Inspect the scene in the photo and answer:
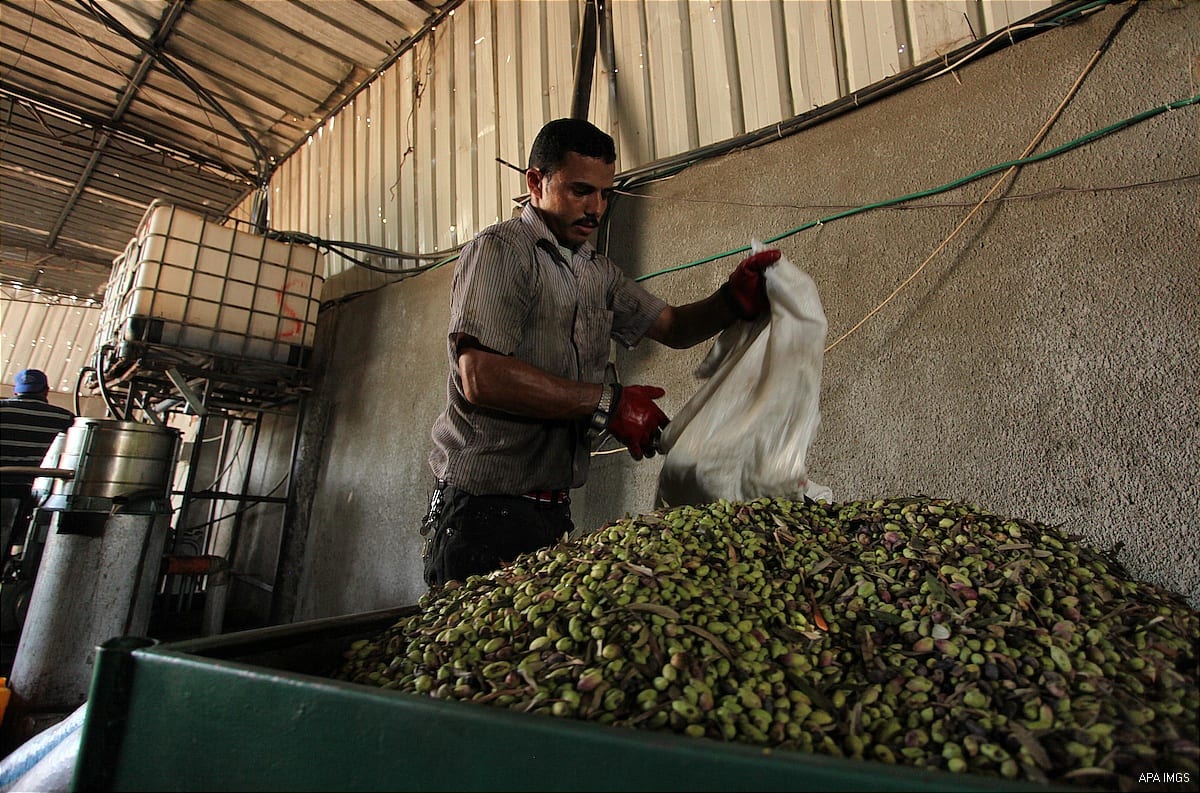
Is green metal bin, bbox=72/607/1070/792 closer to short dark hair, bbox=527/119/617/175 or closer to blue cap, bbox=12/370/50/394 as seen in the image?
short dark hair, bbox=527/119/617/175

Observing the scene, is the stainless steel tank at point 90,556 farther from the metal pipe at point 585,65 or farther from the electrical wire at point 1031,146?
the electrical wire at point 1031,146

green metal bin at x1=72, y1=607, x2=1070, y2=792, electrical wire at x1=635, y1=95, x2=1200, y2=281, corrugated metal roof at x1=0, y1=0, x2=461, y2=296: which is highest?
corrugated metal roof at x1=0, y1=0, x2=461, y2=296

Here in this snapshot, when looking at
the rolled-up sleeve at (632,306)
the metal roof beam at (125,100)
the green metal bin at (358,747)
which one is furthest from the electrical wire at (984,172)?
the metal roof beam at (125,100)

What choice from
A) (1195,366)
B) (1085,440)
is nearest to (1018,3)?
(1195,366)

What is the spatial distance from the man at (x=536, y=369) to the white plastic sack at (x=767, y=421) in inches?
4.7

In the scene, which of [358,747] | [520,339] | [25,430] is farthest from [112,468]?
[358,747]

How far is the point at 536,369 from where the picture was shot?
4.69 ft

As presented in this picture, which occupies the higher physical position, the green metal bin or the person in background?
the person in background

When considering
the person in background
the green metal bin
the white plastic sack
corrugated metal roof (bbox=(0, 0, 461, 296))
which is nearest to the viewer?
the green metal bin

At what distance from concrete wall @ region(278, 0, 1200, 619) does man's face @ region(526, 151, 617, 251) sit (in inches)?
26.1

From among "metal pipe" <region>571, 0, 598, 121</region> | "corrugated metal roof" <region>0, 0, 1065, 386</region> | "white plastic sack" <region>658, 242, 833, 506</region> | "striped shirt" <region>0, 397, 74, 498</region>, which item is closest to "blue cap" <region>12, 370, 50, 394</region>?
"striped shirt" <region>0, 397, 74, 498</region>

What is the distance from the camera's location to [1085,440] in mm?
1404

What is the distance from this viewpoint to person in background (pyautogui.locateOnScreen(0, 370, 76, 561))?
3.69 meters

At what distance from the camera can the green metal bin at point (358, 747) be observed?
1.35 feet
